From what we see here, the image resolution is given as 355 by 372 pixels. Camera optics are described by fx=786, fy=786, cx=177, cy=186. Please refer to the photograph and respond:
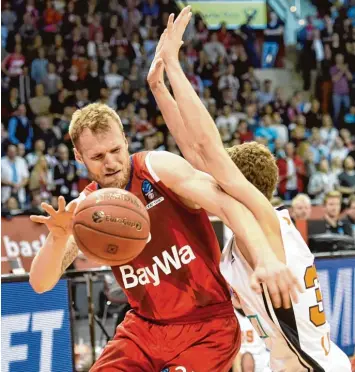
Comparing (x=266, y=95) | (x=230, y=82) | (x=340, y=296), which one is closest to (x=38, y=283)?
(x=340, y=296)

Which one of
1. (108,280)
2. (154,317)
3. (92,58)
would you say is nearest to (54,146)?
(92,58)

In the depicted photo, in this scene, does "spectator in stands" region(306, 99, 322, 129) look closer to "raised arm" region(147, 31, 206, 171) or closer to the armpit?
"raised arm" region(147, 31, 206, 171)

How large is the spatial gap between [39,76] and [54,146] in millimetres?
2180

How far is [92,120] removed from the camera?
144 inches

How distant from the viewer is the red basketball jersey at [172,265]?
3.63 m

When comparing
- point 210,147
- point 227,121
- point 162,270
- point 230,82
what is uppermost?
point 210,147

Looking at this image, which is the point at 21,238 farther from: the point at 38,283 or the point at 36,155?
the point at 38,283

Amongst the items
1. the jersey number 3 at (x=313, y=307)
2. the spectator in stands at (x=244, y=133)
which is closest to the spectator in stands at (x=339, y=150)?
the spectator in stands at (x=244, y=133)

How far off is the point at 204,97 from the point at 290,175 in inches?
115

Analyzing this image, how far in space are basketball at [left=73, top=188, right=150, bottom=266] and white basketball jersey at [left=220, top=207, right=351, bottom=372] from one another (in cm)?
44

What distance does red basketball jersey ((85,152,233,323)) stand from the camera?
11.9 feet

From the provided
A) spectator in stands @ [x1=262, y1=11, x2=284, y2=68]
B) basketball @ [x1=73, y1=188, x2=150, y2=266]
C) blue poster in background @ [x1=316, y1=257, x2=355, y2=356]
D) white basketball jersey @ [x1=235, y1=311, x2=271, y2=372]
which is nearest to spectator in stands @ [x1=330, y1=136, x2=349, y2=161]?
spectator in stands @ [x1=262, y1=11, x2=284, y2=68]

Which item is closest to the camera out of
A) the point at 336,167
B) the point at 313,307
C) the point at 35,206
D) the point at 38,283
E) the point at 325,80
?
the point at 313,307

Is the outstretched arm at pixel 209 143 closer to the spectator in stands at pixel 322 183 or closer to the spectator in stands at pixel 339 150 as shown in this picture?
the spectator in stands at pixel 322 183
